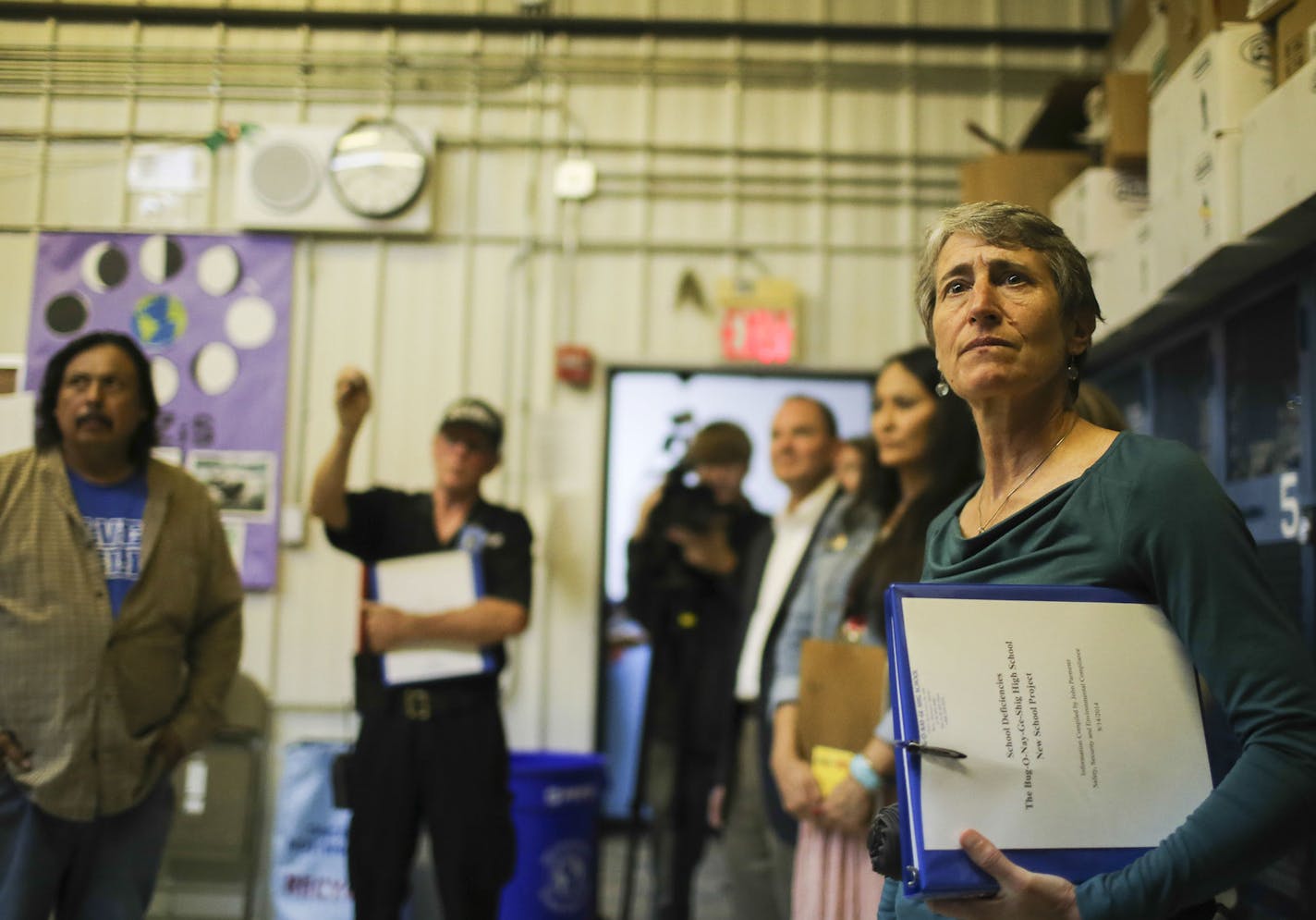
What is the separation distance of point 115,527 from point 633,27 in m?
2.98

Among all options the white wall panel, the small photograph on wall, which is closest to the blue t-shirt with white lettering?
the small photograph on wall

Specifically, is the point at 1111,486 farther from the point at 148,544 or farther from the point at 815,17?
the point at 815,17

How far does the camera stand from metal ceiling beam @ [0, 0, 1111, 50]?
4.34 m

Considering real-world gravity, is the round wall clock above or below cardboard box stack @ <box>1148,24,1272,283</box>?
above

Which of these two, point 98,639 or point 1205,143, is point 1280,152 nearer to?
point 1205,143

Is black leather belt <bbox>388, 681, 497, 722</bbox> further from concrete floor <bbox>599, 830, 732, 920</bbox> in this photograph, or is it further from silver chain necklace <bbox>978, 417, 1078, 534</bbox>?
silver chain necklace <bbox>978, 417, 1078, 534</bbox>

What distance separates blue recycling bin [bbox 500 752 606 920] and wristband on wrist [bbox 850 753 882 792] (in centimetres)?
160

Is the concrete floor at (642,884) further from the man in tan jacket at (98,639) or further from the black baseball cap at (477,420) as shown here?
the man in tan jacket at (98,639)

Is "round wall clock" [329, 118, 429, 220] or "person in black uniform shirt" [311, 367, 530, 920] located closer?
"person in black uniform shirt" [311, 367, 530, 920]

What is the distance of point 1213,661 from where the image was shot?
88 cm

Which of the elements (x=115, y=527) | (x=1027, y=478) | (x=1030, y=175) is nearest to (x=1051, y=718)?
(x=1027, y=478)

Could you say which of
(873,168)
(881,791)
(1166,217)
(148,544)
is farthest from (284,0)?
(881,791)

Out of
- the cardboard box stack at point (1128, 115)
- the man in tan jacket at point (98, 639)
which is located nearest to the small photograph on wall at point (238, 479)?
the man in tan jacket at point (98, 639)

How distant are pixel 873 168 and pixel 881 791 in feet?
9.83
